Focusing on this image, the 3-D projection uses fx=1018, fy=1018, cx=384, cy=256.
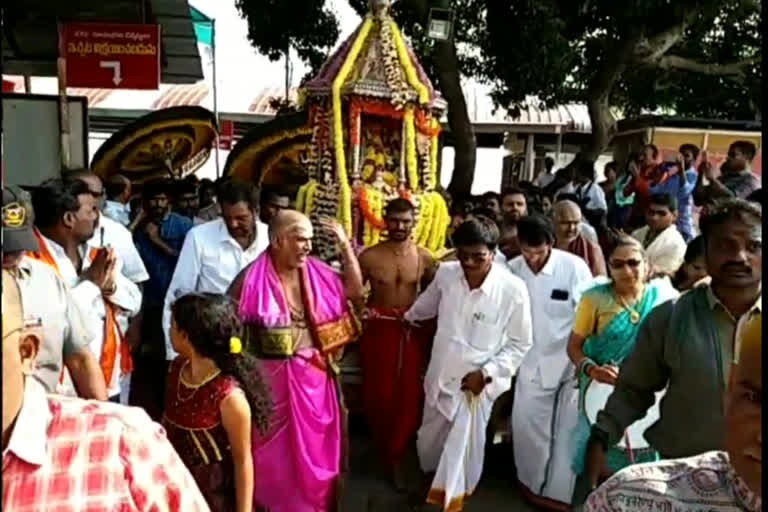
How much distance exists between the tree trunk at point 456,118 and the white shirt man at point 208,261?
569 centimetres

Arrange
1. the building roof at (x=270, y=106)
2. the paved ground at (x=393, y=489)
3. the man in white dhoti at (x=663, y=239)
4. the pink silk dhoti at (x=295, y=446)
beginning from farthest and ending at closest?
the building roof at (x=270, y=106) → the man in white dhoti at (x=663, y=239) → the paved ground at (x=393, y=489) → the pink silk dhoti at (x=295, y=446)

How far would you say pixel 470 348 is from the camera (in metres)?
5.16

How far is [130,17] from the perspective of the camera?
1061 centimetres

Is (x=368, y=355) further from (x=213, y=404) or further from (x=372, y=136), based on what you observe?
(x=213, y=404)

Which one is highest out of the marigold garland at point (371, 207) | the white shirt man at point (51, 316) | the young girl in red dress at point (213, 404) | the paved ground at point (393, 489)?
the marigold garland at point (371, 207)

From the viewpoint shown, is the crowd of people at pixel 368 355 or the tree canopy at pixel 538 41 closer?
the crowd of people at pixel 368 355

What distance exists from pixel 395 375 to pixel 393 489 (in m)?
0.65

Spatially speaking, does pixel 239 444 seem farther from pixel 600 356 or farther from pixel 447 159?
pixel 447 159

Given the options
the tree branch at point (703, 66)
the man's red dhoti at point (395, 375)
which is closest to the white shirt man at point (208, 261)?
the man's red dhoti at point (395, 375)

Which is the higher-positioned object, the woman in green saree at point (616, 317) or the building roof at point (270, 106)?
the building roof at point (270, 106)

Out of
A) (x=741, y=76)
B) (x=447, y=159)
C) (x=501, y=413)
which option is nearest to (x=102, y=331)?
(x=501, y=413)

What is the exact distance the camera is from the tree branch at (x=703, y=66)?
13734mm

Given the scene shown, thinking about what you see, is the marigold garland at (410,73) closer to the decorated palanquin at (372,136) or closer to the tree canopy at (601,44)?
the decorated palanquin at (372,136)

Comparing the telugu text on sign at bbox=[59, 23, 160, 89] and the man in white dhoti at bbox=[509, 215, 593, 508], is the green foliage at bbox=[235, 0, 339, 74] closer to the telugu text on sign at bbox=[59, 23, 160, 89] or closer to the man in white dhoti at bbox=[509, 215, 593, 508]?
the telugu text on sign at bbox=[59, 23, 160, 89]
